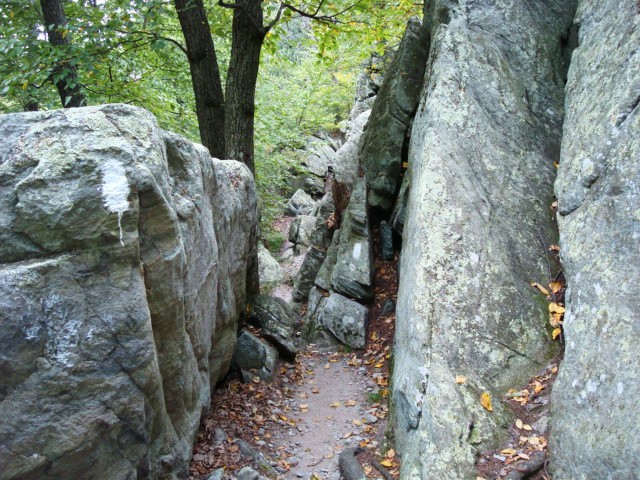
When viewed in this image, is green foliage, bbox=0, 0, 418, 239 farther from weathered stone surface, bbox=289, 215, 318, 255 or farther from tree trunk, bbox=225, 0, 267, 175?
weathered stone surface, bbox=289, 215, 318, 255

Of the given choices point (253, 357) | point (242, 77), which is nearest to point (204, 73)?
point (242, 77)

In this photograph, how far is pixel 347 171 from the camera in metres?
12.3

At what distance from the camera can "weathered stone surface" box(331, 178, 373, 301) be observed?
1045 cm

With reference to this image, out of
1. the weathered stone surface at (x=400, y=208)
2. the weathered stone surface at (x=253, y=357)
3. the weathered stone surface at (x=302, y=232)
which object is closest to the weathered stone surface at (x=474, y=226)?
the weathered stone surface at (x=400, y=208)

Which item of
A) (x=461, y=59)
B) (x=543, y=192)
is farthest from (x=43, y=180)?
(x=461, y=59)

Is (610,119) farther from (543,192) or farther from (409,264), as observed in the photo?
(409,264)

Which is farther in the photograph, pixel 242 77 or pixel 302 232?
pixel 302 232

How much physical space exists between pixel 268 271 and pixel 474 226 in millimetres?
9232

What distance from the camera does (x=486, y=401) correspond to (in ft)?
17.7

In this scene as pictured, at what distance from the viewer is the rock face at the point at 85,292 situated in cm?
335

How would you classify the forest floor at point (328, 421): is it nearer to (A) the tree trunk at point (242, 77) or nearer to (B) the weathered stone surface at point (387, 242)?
(B) the weathered stone surface at point (387, 242)

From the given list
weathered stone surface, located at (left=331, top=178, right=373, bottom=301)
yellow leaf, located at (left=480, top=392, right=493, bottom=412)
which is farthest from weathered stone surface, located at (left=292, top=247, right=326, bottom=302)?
yellow leaf, located at (left=480, top=392, right=493, bottom=412)

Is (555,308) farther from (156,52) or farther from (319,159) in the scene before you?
(319,159)

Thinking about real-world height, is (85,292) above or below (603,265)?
below
